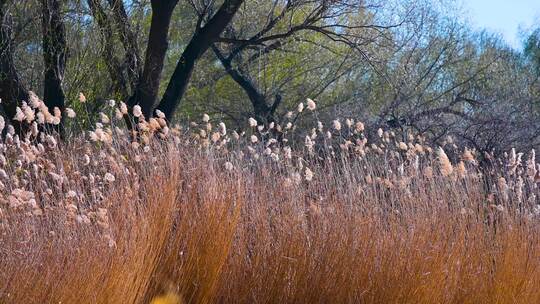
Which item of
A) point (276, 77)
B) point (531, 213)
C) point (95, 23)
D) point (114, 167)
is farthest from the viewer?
point (276, 77)

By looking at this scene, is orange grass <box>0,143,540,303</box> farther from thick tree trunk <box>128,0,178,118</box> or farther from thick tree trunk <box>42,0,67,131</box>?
thick tree trunk <box>128,0,178,118</box>

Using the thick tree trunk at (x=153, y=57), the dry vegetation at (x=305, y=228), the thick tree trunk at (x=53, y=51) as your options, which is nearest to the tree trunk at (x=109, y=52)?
the thick tree trunk at (x=153, y=57)

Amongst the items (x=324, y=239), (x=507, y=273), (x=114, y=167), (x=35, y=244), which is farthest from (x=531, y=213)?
(x=35, y=244)

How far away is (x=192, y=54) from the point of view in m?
14.7

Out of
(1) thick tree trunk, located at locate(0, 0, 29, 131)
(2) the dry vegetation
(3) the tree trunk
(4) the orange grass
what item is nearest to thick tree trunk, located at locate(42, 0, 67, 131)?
(1) thick tree trunk, located at locate(0, 0, 29, 131)

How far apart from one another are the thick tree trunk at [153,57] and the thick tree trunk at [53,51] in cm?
155

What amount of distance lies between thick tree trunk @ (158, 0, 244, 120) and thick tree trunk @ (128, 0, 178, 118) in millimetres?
733

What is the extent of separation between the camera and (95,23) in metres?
12.6

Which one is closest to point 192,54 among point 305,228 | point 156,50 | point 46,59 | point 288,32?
point 156,50

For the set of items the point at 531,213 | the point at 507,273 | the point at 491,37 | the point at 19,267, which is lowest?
the point at 19,267

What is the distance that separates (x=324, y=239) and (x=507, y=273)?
3.33 feet

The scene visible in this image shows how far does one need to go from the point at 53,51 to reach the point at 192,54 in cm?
327

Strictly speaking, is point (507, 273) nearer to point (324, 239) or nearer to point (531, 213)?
point (531, 213)

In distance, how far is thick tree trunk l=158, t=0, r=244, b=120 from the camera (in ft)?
47.3
